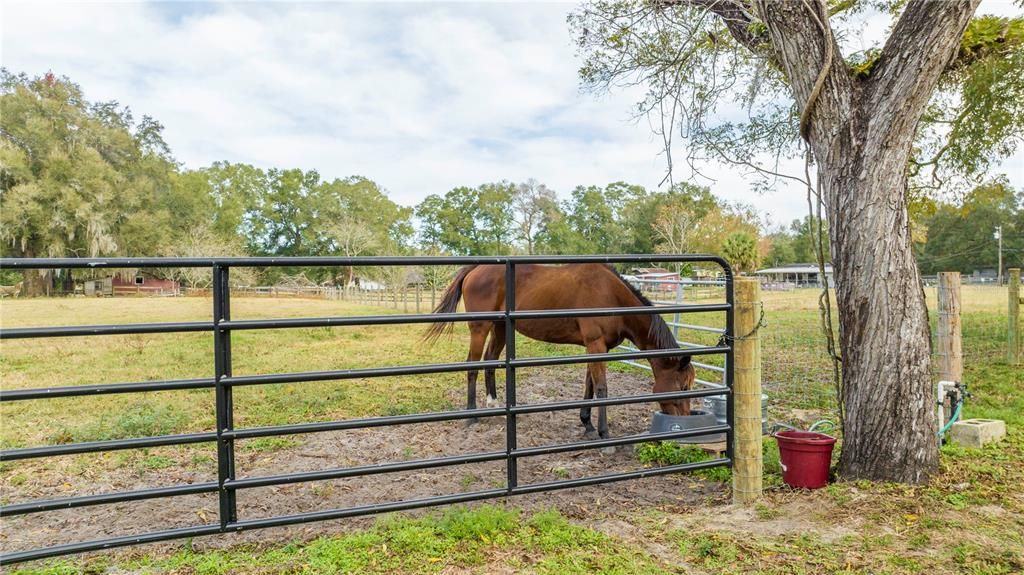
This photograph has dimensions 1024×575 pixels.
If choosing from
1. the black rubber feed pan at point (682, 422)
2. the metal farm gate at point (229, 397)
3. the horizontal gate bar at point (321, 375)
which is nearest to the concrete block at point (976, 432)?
the black rubber feed pan at point (682, 422)

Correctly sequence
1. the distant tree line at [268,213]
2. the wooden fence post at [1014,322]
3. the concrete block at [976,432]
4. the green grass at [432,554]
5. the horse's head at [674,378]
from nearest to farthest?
the green grass at [432,554] → the concrete block at [976,432] → the horse's head at [674,378] → the wooden fence post at [1014,322] → the distant tree line at [268,213]

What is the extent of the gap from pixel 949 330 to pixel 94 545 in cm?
501

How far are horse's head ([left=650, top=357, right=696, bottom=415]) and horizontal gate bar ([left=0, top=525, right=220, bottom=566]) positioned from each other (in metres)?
Answer: 2.89

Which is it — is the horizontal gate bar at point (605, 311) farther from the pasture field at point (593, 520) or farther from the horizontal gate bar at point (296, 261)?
the pasture field at point (593, 520)

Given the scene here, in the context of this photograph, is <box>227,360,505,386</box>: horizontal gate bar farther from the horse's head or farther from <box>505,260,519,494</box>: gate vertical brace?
the horse's head

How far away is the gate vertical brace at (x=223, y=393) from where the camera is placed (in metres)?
2.08

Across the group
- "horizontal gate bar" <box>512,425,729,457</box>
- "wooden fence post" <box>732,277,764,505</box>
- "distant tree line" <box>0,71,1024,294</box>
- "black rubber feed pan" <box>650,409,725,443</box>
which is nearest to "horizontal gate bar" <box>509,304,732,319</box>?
"wooden fence post" <box>732,277,764,505</box>

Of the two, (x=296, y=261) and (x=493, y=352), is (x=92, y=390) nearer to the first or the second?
(x=296, y=261)

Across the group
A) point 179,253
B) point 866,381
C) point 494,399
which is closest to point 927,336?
point 866,381

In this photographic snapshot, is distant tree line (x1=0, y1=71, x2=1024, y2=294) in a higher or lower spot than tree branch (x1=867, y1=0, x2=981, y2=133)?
higher

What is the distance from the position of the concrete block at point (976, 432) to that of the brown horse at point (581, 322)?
168 centimetres

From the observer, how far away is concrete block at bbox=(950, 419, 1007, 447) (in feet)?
11.1

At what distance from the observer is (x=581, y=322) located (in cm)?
428

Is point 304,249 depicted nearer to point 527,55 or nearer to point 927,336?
point 527,55
